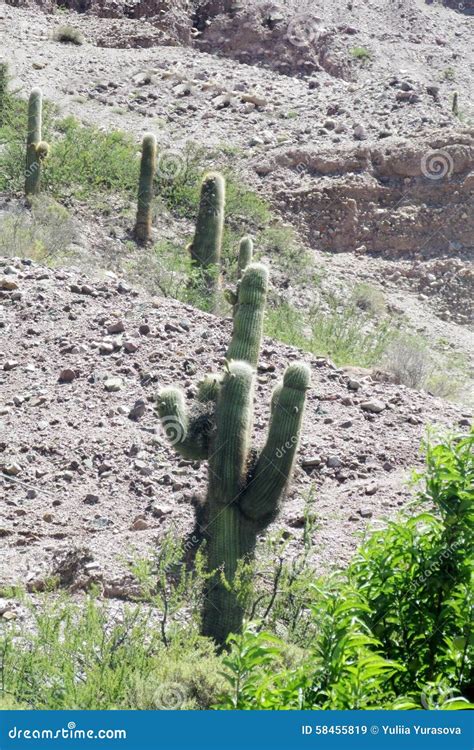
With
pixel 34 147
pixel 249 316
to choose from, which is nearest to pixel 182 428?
pixel 249 316

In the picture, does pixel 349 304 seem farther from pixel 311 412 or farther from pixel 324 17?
pixel 324 17

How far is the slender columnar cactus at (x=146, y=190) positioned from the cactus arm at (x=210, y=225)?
7.57ft

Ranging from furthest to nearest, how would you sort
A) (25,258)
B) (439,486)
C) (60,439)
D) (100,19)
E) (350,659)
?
(100,19), (25,258), (60,439), (439,486), (350,659)

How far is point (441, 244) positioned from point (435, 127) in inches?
108

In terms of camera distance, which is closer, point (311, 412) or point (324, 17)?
point (311, 412)

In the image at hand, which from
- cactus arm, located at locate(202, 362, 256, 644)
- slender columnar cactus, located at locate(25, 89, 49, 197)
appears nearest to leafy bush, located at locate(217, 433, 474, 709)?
cactus arm, located at locate(202, 362, 256, 644)

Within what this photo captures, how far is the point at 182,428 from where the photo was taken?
8.66 meters

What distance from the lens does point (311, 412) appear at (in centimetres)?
1170

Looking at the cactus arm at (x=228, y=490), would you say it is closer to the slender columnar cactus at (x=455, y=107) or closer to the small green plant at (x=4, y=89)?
the small green plant at (x=4, y=89)

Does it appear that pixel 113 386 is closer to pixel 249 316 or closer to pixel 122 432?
pixel 122 432

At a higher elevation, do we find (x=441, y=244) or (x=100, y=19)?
(x=100, y=19)

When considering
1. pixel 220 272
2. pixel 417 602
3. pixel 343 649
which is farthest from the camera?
pixel 220 272

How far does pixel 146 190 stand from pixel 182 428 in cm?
1044

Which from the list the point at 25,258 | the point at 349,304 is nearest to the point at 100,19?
the point at 349,304
